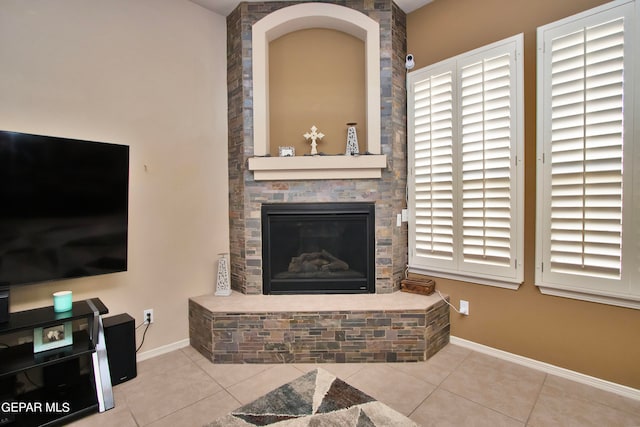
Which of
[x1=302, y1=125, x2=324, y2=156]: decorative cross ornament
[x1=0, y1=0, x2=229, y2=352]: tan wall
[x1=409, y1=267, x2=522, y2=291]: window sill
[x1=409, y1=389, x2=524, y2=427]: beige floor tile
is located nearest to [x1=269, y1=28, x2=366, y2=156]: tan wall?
[x1=302, y1=125, x2=324, y2=156]: decorative cross ornament

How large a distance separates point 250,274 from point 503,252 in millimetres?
2103

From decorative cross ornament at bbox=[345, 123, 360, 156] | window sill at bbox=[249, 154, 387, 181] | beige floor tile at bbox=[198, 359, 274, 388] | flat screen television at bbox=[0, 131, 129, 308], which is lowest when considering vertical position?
beige floor tile at bbox=[198, 359, 274, 388]

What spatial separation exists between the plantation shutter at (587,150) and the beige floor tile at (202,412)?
2384 millimetres

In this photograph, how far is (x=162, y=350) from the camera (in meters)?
2.65

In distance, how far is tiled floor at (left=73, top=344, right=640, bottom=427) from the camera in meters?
1.82

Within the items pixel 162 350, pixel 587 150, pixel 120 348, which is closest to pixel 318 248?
pixel 162 350

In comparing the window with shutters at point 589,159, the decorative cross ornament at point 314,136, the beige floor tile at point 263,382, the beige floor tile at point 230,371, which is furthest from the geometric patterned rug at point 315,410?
the decorative cross ornament at point 314,136

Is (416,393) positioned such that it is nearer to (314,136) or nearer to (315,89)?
(314,136)

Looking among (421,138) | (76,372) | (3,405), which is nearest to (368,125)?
(421,138)

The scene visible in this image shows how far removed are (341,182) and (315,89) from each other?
0.99 m

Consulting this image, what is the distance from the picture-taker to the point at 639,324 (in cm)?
194

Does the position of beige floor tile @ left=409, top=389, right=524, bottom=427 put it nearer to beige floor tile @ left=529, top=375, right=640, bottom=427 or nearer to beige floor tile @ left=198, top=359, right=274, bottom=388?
beige floor tile @ left=529, top=375, right=640, bottom=427

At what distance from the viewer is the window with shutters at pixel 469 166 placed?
7.75ft

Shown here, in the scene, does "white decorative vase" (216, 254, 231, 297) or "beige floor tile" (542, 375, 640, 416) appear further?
"white decorative vase" (216, 254, 231, 297)
